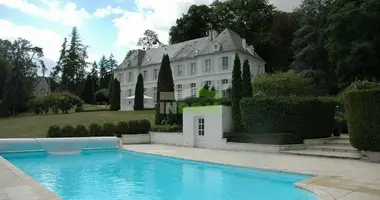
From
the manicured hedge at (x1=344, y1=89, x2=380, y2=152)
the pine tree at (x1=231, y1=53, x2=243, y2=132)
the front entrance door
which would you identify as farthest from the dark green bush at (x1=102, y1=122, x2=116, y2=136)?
the manicured hedge at (x1=344, y1=89, x2=380, y2=152)

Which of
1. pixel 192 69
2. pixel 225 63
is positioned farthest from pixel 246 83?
pixel 192 69

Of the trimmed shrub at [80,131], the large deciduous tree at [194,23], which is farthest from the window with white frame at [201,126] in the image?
the large deciduous tree at [194,23]

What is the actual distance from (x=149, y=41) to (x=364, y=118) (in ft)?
179

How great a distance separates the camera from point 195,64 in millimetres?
39688

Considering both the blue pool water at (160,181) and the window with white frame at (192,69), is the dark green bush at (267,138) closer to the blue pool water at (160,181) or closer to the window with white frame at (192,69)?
the blue pool water at (160,181)

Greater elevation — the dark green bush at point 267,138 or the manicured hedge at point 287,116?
the manicured hedge at point 287,116

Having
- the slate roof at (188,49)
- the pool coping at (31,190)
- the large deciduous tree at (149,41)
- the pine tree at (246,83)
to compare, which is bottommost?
the pool coping at (31,190)

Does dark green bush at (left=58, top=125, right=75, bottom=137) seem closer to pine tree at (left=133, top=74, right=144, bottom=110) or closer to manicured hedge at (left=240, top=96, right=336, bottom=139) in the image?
manicured hedge at (left=240, top=96, right=336, bottom=139)

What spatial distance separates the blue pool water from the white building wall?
24.0 metres

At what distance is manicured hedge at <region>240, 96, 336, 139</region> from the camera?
48.8ft

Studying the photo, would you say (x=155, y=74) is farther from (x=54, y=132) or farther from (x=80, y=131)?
(x=54, y=132)

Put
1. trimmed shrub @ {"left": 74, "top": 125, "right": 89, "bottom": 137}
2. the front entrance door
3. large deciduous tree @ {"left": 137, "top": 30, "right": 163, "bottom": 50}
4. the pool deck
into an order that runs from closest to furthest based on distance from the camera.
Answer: the pool deck → the front entrance door → trimmed shrub @ {"left": 74, "top": 125, "right": 89, "bottom": 137} → large deciduous tree @ {"left": 137, "top": 30, "right": 163, "bottom": 50}

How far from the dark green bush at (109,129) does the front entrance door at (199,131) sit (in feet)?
19.3

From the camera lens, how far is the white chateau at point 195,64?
3619 centimetres
